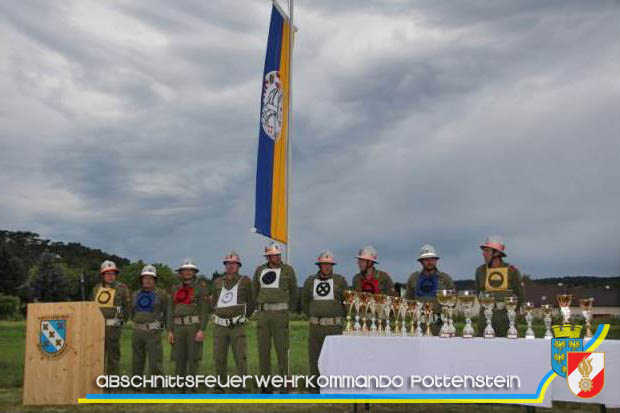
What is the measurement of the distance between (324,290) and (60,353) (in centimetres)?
390

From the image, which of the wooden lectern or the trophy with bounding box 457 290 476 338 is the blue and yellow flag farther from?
the trophy with bounding box 457 290 476 338

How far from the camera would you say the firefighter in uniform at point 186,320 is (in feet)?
36.2

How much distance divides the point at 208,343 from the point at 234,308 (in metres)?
18.6

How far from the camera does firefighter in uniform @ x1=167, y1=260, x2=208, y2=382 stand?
11027mm

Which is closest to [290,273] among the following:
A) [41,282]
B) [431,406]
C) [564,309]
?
[431,406]

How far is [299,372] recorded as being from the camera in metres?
13.3

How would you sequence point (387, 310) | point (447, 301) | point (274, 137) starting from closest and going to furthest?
point (447, 301) < point (387, 310) < point (274, 137)

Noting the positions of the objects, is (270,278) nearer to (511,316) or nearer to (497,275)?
(497,275)

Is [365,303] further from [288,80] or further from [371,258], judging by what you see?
[288,80]

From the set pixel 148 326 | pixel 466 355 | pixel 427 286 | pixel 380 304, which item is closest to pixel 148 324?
pixel 148 326

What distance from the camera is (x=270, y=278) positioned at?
10.2 metres

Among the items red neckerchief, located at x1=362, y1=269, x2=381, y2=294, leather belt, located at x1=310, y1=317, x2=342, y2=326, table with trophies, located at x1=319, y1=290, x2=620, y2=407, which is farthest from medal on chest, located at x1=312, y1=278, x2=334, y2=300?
table with trophies, located at x1=319, y1=290, x2=620, y2=407

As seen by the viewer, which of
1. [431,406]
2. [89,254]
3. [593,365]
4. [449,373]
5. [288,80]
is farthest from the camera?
[89,254]

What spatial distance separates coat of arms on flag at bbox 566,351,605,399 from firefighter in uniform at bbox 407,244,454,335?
8.73ft
